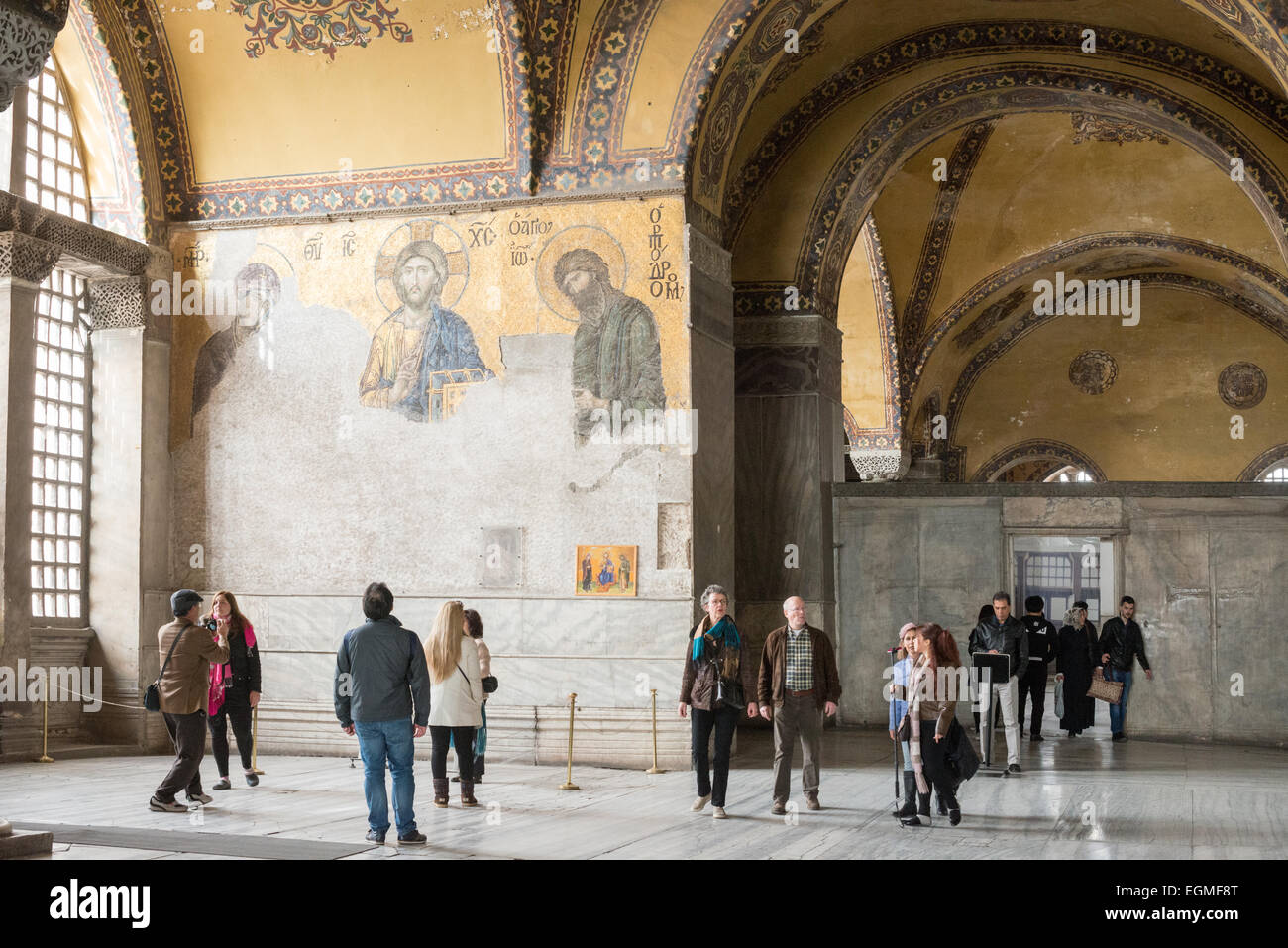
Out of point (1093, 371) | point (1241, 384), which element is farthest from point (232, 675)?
point (1241, 384)

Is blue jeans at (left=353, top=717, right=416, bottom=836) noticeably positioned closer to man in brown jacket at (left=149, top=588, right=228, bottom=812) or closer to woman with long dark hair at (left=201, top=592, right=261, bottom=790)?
man in brown jacket at (left=149, top=588, right=228, bottom=812)

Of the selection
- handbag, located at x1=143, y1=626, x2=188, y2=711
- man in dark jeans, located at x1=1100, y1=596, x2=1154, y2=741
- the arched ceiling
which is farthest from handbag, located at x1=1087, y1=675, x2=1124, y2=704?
handbag, located at x1=143, y1=626, x2=188, y2=711

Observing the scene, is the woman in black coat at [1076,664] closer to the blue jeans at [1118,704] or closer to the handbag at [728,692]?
the blue jeans at [1118,704]

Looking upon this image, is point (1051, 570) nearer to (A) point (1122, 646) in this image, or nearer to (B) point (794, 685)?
(A) point (1122, 646)

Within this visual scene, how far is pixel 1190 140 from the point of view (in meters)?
15.9

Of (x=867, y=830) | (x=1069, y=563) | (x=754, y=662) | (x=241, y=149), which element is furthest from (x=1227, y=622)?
(x=241, y=149)

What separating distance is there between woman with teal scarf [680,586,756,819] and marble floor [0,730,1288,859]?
1.21 feet

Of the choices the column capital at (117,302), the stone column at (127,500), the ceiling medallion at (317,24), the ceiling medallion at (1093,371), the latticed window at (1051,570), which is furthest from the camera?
the ceiling medallion at (1093,371)

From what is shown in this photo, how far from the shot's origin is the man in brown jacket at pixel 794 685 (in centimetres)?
962

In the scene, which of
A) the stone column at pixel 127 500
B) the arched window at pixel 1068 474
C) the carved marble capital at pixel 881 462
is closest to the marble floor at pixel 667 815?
the stone column at pixel 127 500

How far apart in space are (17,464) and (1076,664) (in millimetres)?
10356

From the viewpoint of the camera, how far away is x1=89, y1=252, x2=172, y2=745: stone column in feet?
43.7

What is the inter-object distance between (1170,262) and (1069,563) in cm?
914

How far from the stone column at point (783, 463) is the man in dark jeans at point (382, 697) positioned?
752 cm
